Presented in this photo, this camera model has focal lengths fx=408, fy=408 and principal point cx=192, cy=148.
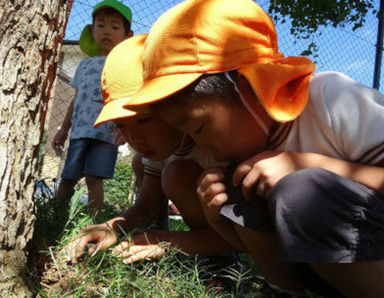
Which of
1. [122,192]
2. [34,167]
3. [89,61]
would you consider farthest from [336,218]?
[122,192]

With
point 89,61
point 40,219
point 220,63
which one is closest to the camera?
point 220,63

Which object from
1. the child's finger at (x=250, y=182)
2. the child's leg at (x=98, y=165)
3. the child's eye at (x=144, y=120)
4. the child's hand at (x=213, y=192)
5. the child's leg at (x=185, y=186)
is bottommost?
the child's leg at (x=98, y=165)

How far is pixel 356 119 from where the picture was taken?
116cm

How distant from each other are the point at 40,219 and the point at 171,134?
639 millimetres

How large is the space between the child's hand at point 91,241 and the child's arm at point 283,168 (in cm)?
58

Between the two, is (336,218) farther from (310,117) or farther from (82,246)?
(82,246)

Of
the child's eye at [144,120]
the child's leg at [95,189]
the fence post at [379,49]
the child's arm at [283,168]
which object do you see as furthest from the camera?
the fence post at [379,49]

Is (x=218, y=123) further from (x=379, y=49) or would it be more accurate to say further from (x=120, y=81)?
(x=379, y=49)

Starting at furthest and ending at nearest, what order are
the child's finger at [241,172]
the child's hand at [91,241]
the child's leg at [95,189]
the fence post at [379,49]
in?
the fence post at [379,49]
the child's leg at [95,189]
the child's hand at [91,241]
the child's finger at [241,172]

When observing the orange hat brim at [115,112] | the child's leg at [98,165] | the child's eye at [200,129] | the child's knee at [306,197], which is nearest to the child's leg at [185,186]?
the orange hat brim at [115,112]

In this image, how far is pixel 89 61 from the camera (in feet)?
11.0

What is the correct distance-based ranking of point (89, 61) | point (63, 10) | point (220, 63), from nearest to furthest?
point (220, 63), point (63, 10), point (89, 61)

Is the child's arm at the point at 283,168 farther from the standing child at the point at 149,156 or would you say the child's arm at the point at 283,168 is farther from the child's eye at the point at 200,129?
the standing child at the point at 149,156

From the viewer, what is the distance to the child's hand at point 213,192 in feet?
4.36
